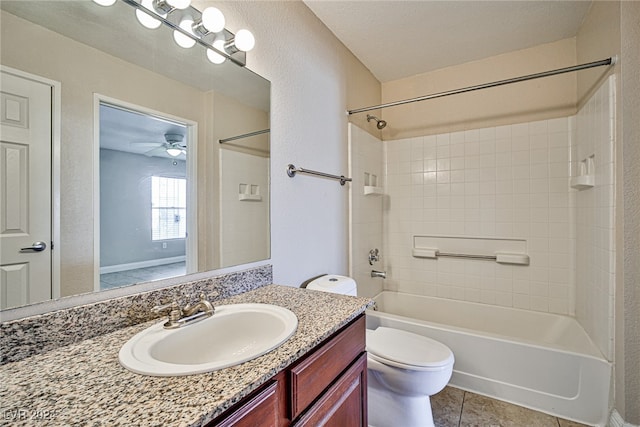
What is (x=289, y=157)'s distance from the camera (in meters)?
1.60

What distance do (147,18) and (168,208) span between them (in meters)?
0.66

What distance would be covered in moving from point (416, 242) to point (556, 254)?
103 centimetres

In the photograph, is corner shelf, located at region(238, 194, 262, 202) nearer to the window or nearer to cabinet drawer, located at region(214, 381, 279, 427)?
the window

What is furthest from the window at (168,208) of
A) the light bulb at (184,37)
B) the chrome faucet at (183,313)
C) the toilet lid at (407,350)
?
the toilet lid at (407,350)

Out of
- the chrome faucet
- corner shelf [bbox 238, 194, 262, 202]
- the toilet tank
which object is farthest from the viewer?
the toilet tank

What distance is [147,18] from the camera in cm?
100

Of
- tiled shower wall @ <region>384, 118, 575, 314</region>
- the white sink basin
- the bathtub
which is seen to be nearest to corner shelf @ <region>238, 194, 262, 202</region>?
the white sink basin

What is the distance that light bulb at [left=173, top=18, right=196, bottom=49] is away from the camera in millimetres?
1090

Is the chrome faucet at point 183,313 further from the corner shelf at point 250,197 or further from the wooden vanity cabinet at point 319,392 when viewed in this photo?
the corner shelf at point 250,197

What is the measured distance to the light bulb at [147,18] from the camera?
0.98 metres

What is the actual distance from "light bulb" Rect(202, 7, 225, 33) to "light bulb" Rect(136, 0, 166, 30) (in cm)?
18

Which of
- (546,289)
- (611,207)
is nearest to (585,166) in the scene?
(611,207)

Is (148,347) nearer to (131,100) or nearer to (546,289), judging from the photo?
(131,100)

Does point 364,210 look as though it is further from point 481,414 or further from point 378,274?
point 481,414
